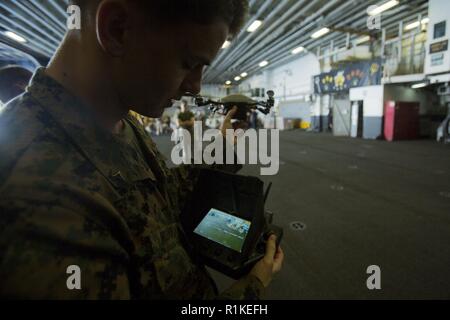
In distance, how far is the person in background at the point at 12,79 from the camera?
1.50 metres

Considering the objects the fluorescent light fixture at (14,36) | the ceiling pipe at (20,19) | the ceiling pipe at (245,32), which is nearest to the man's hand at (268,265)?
the ceiling pipe at (245,32)

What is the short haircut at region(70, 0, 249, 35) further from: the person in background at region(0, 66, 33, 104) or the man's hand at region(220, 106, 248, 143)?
the person in background at region(0, 66, 33, 104)

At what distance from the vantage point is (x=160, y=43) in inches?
17.2

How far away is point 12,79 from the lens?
1.51 m

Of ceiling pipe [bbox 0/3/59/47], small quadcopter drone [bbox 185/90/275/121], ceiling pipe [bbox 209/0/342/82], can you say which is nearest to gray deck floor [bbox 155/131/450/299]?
small quadcopter drone [bbox 185/90/275/121]

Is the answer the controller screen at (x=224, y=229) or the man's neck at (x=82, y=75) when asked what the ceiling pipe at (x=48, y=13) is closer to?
the man's neck at (x=82, y=75)

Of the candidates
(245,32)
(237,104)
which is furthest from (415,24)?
(237,104)

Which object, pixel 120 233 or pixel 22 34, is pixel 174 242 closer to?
pixel 120 233

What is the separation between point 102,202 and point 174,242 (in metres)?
0.20

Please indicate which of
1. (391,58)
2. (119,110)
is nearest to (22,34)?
(119,110)

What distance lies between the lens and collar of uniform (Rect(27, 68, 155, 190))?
417 millimetres

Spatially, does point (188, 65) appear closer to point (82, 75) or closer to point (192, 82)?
point (192, 82)

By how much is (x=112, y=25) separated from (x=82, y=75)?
106mm

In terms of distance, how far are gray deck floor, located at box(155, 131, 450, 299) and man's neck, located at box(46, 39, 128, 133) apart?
4.20 ft
